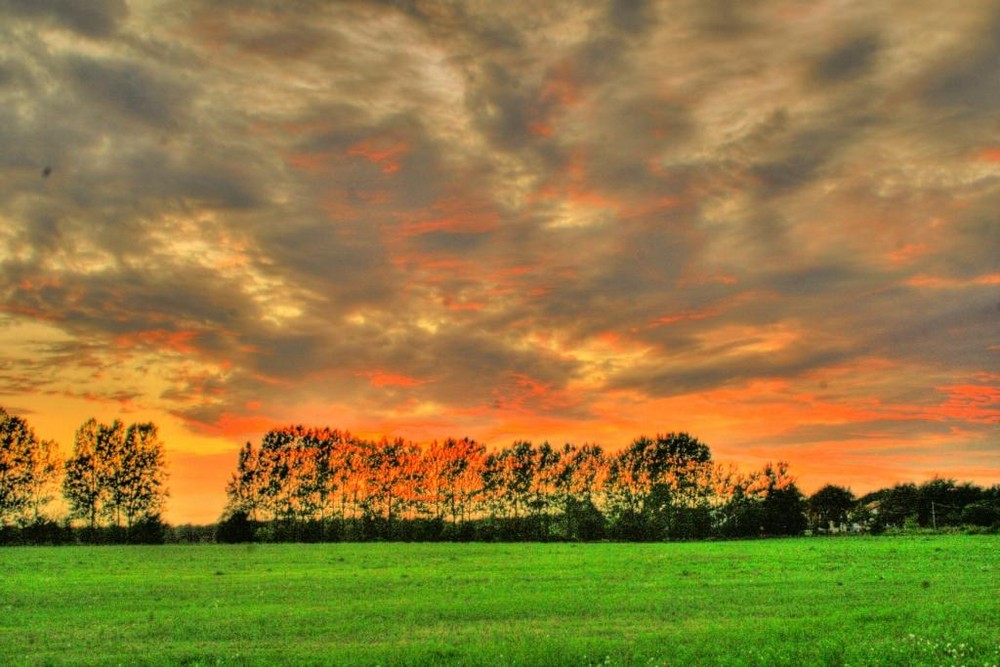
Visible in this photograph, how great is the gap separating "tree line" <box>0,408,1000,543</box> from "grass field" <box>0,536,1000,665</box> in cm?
7958

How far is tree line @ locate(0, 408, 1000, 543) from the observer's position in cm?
12125

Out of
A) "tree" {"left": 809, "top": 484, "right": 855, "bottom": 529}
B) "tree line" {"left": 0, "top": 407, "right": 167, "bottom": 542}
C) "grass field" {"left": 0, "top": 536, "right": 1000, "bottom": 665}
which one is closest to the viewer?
"grass field" {"left": 0, "top": 536, "right": 1000, "bottom": 665}

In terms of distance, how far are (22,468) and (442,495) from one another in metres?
72.0

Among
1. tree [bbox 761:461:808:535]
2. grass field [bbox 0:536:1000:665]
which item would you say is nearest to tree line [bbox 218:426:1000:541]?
tree [bbox 761:461:808:535]

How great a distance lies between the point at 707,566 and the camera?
52.4 m

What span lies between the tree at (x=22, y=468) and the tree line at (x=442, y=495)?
170 millimetres

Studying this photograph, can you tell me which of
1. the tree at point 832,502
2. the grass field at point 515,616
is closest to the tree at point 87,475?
the grass field at point 515,616

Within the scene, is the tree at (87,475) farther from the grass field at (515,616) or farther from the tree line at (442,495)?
the grass field at (515,616)

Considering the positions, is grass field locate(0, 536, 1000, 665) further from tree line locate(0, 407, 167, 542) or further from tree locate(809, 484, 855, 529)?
tree locate(809, 484, 855, 529)

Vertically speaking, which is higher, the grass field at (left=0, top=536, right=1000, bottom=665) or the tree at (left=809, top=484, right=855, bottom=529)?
the grass field at (left=0, top=536, right=1000, bottom=665)

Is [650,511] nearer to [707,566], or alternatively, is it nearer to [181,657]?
[707,566]

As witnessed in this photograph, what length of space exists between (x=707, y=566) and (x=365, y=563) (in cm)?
2663

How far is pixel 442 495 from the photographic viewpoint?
149m

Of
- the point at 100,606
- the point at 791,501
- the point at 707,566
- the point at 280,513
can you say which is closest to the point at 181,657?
the point at 100,606
